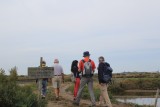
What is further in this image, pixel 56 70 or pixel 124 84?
pixel 124 84

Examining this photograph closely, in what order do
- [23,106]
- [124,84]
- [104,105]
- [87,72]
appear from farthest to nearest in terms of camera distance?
[124,84], [104,105], [87,72], [23,106]

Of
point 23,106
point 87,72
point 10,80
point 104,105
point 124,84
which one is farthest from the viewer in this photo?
point 124,84

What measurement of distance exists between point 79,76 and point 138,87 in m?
28.6

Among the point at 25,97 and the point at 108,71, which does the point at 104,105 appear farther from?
the point at 25,97

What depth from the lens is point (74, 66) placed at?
705 inches

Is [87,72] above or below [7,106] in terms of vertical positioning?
above

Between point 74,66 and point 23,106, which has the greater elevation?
point 74,66

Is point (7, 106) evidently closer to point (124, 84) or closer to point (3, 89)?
point (3, 89)

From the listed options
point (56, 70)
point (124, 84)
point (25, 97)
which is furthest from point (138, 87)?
point (25, 97)

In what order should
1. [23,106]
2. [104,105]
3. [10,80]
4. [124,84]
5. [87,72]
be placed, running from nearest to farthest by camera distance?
[23,106] < [10,80] < [87,72] < [104,105] < [124,84]

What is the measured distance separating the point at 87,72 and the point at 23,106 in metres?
3.90

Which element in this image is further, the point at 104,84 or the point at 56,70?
the point at 56,70

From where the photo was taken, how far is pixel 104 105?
17641mm

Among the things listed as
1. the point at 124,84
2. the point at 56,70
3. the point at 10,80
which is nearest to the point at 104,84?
the point at 56,70
